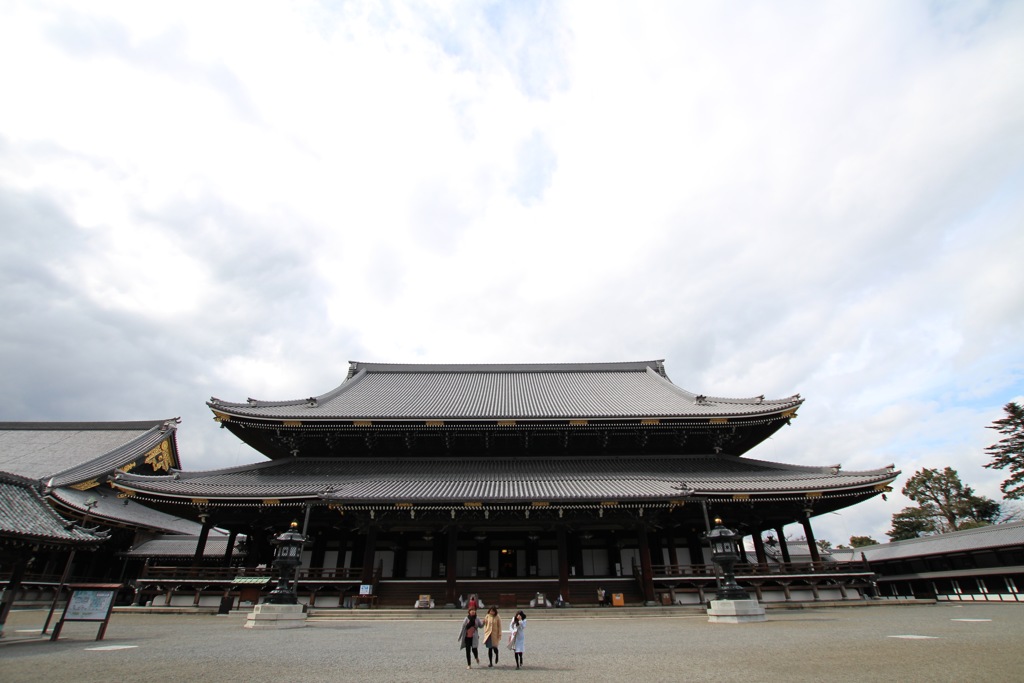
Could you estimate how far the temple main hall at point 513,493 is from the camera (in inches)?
800

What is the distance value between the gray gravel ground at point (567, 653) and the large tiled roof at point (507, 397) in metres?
10.6

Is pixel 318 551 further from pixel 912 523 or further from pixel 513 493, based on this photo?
pixel 912 523

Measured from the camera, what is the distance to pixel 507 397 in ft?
101

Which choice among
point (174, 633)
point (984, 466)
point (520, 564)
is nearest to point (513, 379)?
point (520, 564)

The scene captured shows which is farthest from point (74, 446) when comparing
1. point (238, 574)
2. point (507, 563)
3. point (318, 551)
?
point (507, 563)

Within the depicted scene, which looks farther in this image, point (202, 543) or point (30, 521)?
point (202, 543)

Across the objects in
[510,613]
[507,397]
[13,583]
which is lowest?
[510,613]

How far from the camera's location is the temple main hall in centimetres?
2031

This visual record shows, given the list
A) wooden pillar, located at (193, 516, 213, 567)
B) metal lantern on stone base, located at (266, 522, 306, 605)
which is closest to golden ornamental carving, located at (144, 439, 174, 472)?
wooden pillar, located at (193, 516, 213, 567)

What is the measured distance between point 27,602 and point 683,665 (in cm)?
3188

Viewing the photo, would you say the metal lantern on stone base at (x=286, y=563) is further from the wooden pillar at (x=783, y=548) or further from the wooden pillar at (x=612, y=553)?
the wooden pillar at (x=783, y=548)

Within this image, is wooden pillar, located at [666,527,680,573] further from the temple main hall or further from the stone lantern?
the stone lantern

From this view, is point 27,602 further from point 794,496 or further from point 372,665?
point 794,496

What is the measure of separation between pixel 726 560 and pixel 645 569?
4.78 m
